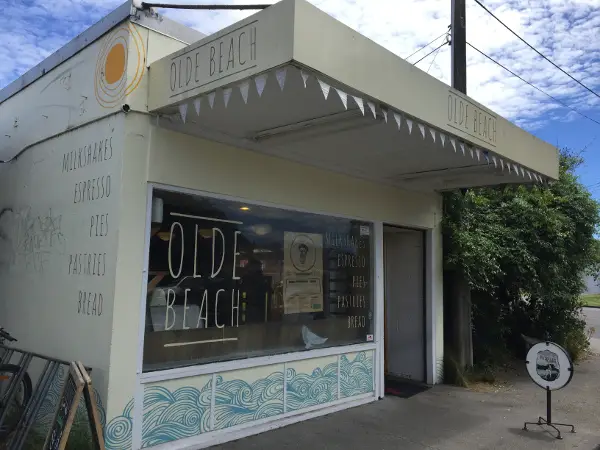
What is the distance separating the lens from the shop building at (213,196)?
12.3 feet

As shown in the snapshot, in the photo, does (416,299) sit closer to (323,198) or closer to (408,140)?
(323,198)

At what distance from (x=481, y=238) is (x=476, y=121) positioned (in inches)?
121

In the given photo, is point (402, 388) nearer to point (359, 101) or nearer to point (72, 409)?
point (359, 101)

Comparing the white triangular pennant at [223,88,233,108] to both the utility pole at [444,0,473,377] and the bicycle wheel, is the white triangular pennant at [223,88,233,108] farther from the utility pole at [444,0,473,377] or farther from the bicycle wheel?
the utility pole at [444,0,473,377]

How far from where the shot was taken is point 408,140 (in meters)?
4.73

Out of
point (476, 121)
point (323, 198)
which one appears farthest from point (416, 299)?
point (476, 121)

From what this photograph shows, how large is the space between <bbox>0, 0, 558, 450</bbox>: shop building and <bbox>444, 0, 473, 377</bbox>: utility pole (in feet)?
6.27

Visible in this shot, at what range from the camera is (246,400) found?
4805 millimetres

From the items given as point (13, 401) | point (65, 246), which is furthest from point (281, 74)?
point (13, 401)

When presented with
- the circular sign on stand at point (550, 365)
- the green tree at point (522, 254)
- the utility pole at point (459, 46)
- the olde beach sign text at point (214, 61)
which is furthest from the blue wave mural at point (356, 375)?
the utility pole at point (459, 46)

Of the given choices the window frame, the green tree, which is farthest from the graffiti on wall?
the green tree

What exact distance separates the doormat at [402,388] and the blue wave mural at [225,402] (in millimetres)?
906

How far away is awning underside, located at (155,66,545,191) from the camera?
11.6 ft

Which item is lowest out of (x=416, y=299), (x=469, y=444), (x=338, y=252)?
(x=469, y=444)
